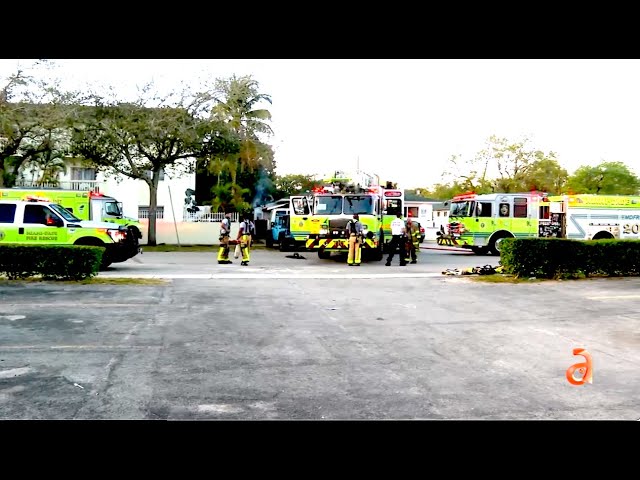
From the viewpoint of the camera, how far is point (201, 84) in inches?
1148

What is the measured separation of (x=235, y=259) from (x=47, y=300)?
37.2ft

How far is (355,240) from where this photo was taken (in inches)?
754

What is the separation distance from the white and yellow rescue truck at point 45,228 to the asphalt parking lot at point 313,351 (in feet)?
11.8

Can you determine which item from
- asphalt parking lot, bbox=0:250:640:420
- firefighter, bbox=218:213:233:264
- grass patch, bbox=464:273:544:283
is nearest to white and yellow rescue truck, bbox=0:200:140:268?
asphalt parking lot, bbox=0:250:640:420

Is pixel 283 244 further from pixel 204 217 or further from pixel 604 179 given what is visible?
pixel 604 179

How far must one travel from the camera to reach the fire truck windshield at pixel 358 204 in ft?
66.5

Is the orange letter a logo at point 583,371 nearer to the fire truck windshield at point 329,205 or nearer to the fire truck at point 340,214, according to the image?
the fire truck at point 340,214

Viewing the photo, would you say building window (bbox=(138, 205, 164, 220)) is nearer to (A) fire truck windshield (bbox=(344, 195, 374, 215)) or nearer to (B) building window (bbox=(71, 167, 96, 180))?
(B) building window (bbox=(71, 167, 96, 180))

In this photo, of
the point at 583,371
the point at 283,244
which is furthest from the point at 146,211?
the point at 583,371

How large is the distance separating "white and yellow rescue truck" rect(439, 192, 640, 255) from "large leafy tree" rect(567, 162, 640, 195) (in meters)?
19.1

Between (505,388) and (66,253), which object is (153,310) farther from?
(505,388)

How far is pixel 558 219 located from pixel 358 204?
962 centimetres
